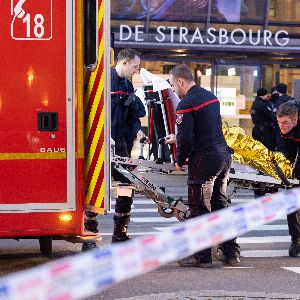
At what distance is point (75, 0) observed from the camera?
26.9ft

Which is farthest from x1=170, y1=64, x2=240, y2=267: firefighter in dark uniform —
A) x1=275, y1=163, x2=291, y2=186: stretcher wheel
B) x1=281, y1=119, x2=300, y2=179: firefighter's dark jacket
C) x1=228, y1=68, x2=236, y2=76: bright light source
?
x1=228, y1=68, x2=236, y2=76: bright light source

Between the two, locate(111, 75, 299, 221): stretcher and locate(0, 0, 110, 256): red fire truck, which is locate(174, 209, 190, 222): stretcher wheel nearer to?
locate(111, 75, 299, 221): stretcher

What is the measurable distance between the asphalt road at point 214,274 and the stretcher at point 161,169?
20cm

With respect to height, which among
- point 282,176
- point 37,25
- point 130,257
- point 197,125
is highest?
point 37,25

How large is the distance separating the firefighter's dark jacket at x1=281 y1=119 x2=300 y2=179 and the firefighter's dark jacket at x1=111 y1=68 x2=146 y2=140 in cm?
160

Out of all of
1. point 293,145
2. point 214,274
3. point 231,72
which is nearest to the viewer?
point 214,274

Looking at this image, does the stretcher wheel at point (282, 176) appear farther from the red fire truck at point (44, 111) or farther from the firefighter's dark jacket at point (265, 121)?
the firefighter's dark jacket at point (265, 121)

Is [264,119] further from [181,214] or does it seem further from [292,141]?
[181,214]

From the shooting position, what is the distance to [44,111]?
8148 mm

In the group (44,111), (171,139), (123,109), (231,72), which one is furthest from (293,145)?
(231,72)

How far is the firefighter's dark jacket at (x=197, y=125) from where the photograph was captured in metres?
9.27

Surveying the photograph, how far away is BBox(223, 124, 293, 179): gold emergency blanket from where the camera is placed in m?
10.7

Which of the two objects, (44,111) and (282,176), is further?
(282,176)

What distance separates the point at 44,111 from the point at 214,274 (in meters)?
2.27
